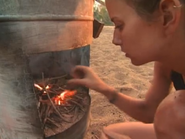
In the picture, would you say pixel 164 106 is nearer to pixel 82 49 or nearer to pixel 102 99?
pixel 82 49

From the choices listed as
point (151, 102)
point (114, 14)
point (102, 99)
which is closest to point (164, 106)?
point (151, 102)

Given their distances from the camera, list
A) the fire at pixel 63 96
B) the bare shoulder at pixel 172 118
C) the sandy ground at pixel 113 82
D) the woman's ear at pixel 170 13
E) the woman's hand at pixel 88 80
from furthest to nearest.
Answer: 1. the sandy ground at pixel 113 82
2. the fire at pixel 63 96
3. the woman's hand at pixel 88 80
4. the bare shoulder at pixel 172 118
5. the woman's ear at pixel 170 13

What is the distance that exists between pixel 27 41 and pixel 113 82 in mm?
1980

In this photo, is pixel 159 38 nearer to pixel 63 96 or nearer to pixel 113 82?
pixel 63 96

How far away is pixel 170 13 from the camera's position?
81 centimetres

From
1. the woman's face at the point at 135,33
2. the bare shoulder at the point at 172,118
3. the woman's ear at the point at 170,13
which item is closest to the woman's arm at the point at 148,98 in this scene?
the bare shoulder at the point at 172,118

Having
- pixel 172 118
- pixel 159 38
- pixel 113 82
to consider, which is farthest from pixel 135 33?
pixel 113 82

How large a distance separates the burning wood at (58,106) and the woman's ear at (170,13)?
1.00m

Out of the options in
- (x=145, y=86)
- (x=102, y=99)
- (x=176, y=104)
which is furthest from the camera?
(x=145, y=86)

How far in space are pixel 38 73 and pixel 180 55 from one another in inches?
63.1

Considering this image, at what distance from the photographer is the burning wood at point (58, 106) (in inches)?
60.9

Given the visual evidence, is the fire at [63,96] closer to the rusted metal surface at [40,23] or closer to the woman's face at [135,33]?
the rusted metal surface at [40,23]

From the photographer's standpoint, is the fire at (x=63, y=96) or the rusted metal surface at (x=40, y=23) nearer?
the rusted metal surface at (x=40, y=23)

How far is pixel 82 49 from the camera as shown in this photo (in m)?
1.93
